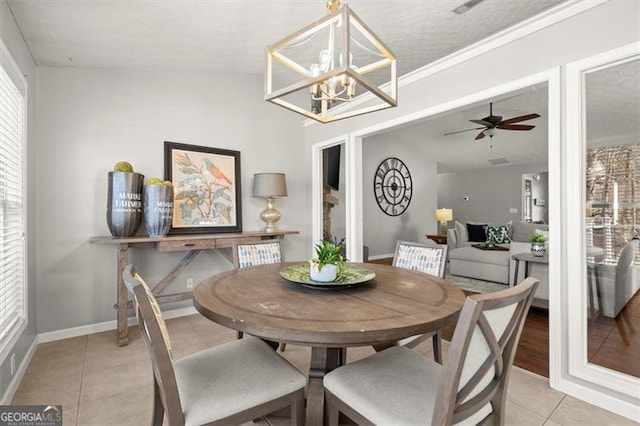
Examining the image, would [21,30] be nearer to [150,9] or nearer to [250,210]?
[150,9]

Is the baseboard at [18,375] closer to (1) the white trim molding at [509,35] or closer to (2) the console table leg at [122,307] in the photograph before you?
(2) the console table leg at [122,307]

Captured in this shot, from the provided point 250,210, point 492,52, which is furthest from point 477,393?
point 250,210

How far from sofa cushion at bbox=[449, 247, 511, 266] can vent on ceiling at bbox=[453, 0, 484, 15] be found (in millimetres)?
3473

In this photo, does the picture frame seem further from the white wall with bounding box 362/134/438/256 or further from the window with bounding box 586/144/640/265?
the white wall with bounding box 362/134/438/256

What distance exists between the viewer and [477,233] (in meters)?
6.39

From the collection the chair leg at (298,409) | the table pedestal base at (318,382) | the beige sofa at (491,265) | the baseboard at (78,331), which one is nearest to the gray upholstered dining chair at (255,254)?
the table pedestal base at (318,382)

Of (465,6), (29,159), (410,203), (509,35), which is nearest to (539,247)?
(509,35)

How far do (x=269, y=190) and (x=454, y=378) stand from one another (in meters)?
3.05

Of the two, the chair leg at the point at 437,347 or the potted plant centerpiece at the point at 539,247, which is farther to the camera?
the potted plant centerpiece at the point at 539,247

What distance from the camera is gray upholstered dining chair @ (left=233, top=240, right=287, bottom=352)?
2.57 meters

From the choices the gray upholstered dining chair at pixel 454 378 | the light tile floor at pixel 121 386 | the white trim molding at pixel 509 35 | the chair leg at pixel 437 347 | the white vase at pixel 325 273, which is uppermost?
the white trim molding at pixel 509 35

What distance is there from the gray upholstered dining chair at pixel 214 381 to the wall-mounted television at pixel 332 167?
315cm

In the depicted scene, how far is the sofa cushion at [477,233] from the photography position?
6.31 m

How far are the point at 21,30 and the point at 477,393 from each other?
3432 mm
